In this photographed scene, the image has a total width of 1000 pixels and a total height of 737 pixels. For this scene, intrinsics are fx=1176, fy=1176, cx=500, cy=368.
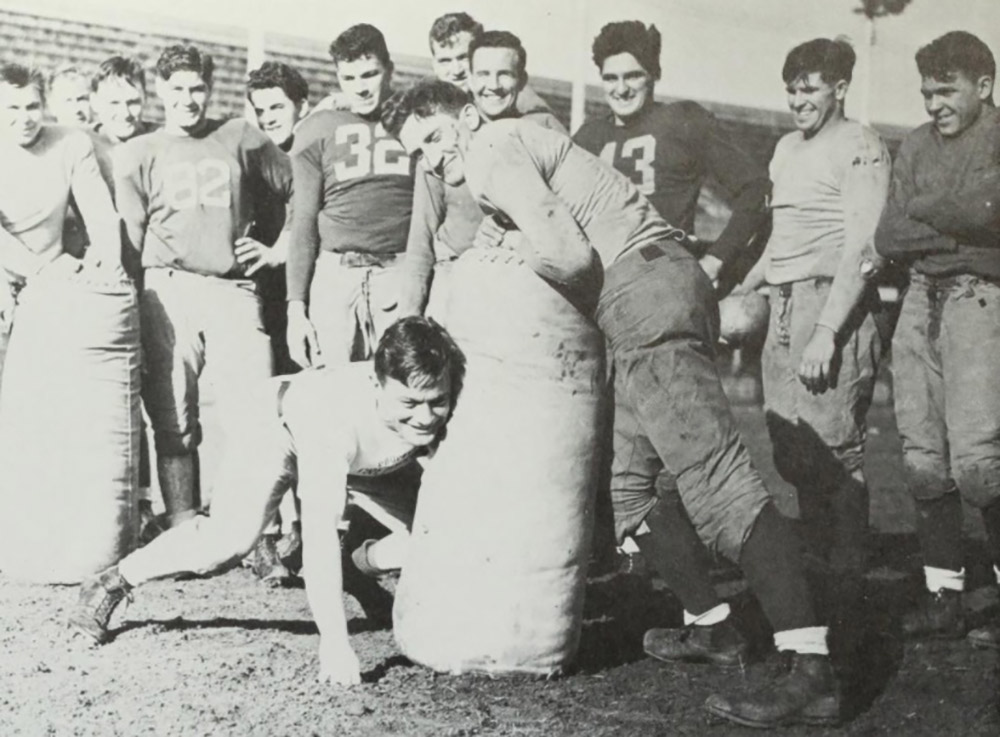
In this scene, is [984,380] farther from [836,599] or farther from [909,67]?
[909,67]

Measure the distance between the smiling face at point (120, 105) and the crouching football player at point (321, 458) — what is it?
3.54ft

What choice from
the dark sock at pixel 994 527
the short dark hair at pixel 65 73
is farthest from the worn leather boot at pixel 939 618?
the short dark hair at pixel 65 73

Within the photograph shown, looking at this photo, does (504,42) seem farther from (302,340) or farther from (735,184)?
(302,340)

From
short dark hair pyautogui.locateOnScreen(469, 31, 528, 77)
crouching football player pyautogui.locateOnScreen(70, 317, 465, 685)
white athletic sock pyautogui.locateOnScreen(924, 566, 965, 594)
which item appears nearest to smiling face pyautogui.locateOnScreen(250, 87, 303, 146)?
short dark hair pyautogui.locateOnScreen(469, 31, 528, 77)

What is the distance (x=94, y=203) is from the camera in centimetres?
279

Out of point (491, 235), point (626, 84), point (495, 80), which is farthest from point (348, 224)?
point (491, 235)

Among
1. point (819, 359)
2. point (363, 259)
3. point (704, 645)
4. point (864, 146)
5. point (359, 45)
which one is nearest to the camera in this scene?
point (704, 645)

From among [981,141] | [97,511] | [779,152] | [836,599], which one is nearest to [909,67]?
[779,152]

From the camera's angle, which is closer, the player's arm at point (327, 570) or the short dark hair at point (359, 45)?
the player's arm at point (327, 570)

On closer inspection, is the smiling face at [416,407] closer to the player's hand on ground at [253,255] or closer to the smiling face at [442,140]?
the smiling face at [442,140]

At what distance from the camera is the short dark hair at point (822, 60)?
2625 mm

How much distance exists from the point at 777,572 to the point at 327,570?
0.73 meters

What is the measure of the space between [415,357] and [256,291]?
1.11 metres

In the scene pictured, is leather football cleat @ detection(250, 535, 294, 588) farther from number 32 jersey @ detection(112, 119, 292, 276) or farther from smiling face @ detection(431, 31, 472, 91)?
smiling face @ detection(431, 31, 472, 91)
